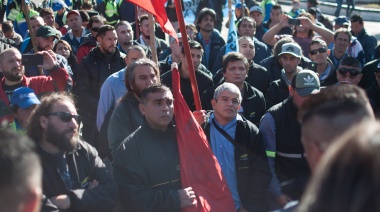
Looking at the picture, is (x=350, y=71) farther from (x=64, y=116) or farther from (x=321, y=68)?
(x=64, y=116)

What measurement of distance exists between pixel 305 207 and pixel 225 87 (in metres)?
4.08

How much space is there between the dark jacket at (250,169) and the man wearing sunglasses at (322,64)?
10.2 feet

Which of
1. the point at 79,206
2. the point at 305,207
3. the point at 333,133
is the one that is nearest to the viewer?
the point at 305,207

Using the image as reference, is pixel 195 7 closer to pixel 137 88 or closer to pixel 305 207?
pixel 137 88

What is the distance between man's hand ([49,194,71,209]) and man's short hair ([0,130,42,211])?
217cm

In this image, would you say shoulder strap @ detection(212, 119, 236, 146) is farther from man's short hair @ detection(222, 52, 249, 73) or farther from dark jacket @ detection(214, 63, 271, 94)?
dark jacket @ detection(214, 63, 271, 94)

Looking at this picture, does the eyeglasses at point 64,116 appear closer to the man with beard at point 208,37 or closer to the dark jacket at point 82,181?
the dark jacket at point 82,181

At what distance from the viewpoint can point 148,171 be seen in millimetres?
4586

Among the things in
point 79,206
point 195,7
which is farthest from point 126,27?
point 195,7

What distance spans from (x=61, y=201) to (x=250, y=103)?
2.95m

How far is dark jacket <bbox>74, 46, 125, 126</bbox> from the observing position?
746 centimetres

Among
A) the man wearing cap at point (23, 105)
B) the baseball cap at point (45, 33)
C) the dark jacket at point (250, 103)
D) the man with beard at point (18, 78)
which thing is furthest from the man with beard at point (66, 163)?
the baseball cap at point (45, 33)

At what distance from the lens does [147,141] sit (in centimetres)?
463

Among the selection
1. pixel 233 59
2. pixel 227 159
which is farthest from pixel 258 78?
pixel 227 159
